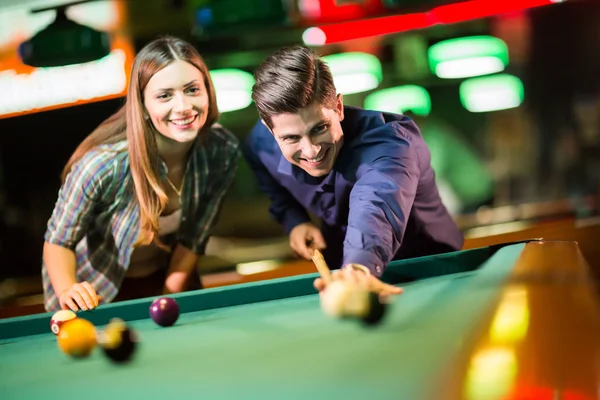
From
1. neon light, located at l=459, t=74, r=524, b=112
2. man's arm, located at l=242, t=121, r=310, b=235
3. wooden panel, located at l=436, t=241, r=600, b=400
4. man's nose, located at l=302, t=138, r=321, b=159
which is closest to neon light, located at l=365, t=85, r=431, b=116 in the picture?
neon light, located at l=459, t=74, r=524, b=112

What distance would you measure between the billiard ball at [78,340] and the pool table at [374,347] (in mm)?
27

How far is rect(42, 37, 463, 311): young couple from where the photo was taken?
221 cm

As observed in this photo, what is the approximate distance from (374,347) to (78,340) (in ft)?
2.38

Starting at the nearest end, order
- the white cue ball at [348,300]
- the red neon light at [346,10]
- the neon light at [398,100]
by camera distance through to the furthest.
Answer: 1. the white cue ball at [348,300]
2. the red neon light at [346,10]
3. the neon light at [398,100]

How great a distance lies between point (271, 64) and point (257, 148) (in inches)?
25.8

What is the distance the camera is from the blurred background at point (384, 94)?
4.74 meters

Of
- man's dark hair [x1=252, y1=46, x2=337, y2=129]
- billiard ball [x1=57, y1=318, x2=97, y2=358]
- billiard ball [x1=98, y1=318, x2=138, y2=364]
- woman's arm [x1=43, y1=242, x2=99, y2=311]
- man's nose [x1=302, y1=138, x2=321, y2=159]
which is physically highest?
man's dark hair [x1=252, y1=46, x2=337, y2=129]

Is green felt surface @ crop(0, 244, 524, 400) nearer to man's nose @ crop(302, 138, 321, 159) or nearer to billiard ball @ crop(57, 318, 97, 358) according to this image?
billiard ball @ crop(57, 318, 97, 358)

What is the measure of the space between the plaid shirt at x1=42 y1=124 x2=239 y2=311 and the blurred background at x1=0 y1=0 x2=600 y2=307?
4.06 ft

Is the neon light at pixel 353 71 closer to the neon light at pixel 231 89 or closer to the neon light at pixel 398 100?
the neon light at pixel 398 100

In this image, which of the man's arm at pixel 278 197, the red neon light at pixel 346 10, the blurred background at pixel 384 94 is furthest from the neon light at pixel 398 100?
the man's arm at pixel 278 197

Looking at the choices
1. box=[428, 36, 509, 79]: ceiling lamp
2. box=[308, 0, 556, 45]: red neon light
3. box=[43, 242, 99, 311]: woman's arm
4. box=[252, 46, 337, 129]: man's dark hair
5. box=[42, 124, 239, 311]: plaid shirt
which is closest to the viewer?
box=[252, 46, 337, 129]: man's dark hair

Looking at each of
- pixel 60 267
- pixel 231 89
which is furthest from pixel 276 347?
pixel 231 89

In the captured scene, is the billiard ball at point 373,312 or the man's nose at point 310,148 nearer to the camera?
the billiard ball at point 373,312
